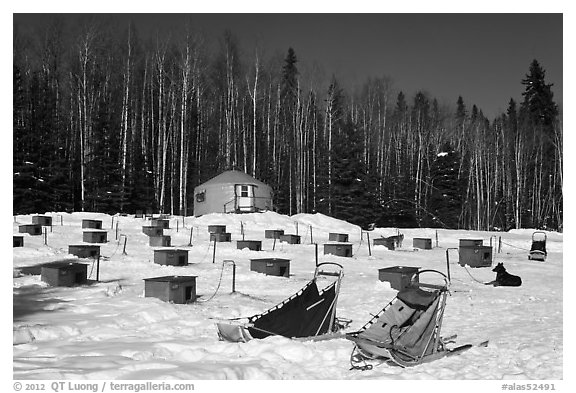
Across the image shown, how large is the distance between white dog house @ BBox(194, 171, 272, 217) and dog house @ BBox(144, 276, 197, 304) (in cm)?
1899

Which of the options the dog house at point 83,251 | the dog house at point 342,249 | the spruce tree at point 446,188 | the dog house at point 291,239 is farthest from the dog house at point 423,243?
the spruce tree at point 446,188

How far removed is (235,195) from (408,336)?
2334 cm

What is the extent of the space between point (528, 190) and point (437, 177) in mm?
7493

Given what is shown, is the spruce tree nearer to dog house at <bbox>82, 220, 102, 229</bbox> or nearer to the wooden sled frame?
dog house at <bbox>82, 220, 102, 229</bbox>

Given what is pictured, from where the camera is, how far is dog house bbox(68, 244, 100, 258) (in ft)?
47.4

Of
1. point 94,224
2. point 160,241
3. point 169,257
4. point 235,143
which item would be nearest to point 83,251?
point 169,257

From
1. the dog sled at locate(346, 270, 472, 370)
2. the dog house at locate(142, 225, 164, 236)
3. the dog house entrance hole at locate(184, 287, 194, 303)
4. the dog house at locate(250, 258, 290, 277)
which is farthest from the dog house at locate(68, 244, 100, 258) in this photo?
the dog sled at locate(346, 270, 472, 370)

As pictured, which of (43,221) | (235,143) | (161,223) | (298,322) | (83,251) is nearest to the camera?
(298,322)

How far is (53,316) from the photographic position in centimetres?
760

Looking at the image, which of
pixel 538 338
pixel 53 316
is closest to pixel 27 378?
pixel 53 316

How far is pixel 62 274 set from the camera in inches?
406

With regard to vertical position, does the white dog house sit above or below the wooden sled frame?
above

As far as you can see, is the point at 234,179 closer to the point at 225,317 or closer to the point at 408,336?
the point at 225,317
